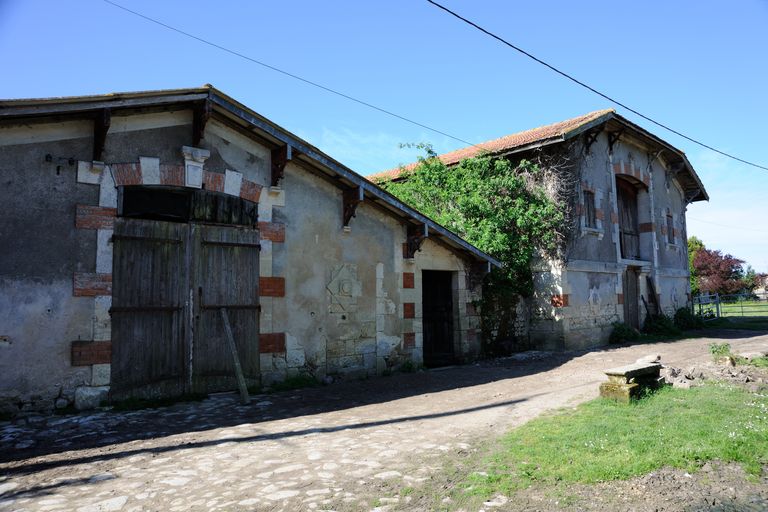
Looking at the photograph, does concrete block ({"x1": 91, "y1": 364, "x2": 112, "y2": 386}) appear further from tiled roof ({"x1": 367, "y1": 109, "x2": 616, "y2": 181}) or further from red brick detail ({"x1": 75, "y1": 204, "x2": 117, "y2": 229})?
tiled roof ({"x1": 367, "y1": 109, "x2": 616, "y2": 181})

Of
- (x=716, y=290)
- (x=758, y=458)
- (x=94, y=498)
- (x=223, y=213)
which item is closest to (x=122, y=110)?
(x=223, y=213)

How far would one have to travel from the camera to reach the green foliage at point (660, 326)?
14.7 metres

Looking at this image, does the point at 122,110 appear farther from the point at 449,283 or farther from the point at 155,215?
the point at 449,283

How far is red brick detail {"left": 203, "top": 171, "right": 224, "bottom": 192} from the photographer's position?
704 cm

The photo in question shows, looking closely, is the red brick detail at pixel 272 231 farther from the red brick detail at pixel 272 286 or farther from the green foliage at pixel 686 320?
the green foliage at pixel 686 320

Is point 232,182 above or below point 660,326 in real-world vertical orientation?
above

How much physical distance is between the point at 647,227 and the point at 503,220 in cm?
680

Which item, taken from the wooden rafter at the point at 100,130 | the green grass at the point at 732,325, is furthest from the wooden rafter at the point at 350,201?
the green grass at the point at 732,325

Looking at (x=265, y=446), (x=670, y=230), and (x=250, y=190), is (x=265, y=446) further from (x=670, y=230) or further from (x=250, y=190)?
(x=670, y=230)

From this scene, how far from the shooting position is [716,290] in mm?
31734

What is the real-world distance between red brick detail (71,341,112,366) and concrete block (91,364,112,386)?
6cm

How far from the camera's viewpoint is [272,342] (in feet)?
24.5

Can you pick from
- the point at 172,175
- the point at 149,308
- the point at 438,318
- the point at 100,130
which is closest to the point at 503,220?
the point at 438,318

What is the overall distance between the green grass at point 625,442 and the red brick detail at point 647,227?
1100cm
